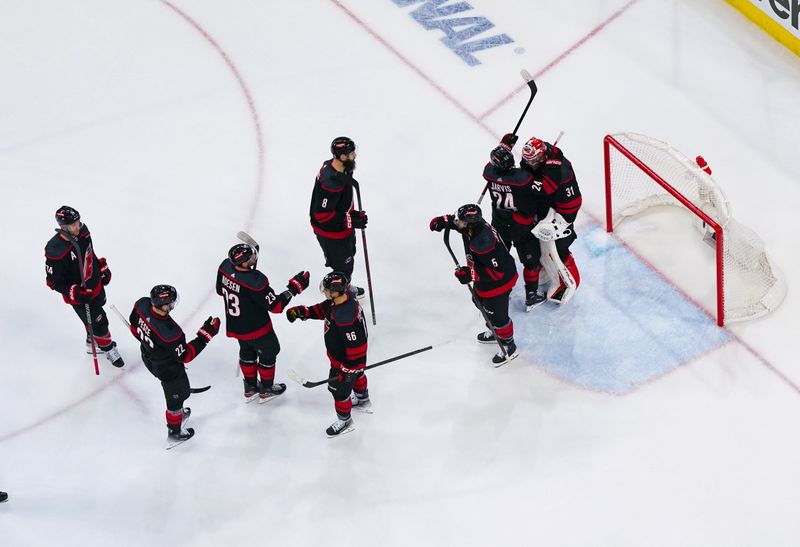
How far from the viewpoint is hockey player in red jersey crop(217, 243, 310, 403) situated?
20.0 ft

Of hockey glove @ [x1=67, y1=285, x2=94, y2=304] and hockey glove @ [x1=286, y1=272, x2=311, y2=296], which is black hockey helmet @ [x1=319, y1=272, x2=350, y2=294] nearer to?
hockey glove @ [x1=286, y1=272, x2=311, y2=296]

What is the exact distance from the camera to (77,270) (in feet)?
21.3

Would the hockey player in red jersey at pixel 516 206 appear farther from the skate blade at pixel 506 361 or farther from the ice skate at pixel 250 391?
the ice skate at pixel 250 391

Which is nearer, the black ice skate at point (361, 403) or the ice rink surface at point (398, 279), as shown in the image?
the ice rink surface at point (398, 279)

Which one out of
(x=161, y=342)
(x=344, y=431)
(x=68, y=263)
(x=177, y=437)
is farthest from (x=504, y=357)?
(x=68, y=263)

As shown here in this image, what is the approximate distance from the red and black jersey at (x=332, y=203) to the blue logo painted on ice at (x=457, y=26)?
8.10 feet

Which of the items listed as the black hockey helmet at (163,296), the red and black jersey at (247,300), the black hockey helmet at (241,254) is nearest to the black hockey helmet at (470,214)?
the red and black jersey at (247,300)

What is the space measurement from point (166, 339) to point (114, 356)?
3.68 ft

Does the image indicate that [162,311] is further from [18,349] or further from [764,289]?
[764,289]

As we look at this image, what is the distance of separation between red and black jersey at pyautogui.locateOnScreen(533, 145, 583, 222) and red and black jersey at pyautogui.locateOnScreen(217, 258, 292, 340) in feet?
5.19

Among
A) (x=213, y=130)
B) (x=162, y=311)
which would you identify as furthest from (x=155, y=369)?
(x=213, y=130)

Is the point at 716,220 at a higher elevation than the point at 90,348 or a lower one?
higher

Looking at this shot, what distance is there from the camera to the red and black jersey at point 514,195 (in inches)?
260

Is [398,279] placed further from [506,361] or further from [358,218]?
[506,361]
